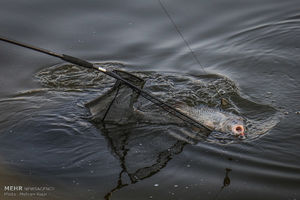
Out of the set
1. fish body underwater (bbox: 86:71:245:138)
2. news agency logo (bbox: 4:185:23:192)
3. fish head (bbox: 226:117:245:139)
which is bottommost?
news agency logo (bbox: 4:185:23:192)

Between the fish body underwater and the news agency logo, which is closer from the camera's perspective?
the news agency logo

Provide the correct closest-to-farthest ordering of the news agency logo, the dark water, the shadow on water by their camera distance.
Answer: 1. the news agency logo
2. the dark water
3. the shadow on water

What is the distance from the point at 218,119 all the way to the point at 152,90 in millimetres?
1367

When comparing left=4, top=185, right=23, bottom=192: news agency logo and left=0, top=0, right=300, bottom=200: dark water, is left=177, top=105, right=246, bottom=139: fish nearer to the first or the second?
left=0, top=0, right=300, bottom=200: dark water

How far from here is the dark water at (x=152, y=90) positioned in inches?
200

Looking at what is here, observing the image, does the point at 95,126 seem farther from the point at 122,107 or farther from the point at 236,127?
the point at 236,127

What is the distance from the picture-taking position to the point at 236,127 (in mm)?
5828

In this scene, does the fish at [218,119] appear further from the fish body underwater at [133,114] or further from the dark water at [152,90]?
the dark water at [152,90]

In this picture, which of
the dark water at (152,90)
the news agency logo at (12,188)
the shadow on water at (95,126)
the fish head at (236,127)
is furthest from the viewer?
the fish head at (236,127)

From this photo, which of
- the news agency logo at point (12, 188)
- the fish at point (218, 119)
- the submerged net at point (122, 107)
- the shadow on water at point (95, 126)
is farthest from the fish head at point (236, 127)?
the news agency logo at point (12, 188)

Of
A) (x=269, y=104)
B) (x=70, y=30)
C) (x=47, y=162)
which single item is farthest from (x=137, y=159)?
(x=70, y=30)

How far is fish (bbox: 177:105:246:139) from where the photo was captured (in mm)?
5867

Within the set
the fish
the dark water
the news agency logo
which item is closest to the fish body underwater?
the fish

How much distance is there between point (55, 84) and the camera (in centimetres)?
741
